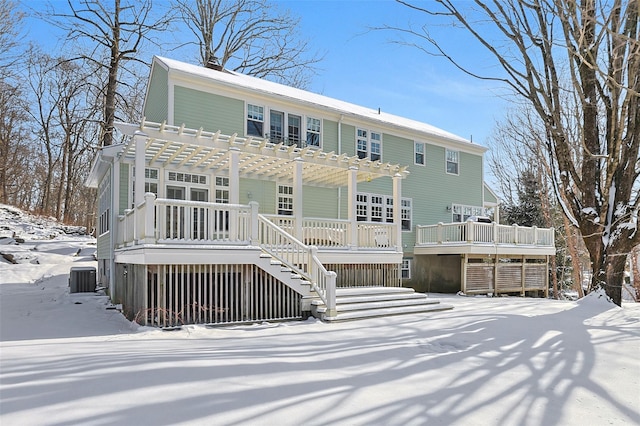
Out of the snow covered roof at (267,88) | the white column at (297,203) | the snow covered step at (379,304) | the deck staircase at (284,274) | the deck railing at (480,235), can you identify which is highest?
the snow covered roof at (267,88)

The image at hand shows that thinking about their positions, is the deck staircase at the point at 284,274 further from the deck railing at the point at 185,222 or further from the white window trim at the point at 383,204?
the white window trim at the point at 383,204

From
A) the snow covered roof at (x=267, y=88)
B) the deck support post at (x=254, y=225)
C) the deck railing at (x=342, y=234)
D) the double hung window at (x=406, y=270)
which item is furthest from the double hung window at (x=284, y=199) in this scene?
the double hung window at (x=406, y=270)

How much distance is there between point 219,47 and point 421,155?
1522 centimetres

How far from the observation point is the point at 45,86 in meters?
32.5

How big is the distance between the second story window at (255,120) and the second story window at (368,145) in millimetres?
4227

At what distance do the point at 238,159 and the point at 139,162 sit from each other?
2.35 m

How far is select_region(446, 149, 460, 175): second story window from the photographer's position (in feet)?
64.6

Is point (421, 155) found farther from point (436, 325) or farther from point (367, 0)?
point (436, 325)

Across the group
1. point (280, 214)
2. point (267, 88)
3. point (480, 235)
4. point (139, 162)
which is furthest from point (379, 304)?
point (267, 88)

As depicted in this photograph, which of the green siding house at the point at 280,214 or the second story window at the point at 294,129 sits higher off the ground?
the second story window at the point at 294,129

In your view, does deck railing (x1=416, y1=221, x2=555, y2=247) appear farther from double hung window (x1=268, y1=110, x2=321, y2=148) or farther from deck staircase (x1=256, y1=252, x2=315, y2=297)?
deck staircase (x1=256, y1=252, x2=315, y2=297)

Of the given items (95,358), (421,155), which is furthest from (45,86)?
(95,358)

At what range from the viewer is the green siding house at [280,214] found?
8.47m

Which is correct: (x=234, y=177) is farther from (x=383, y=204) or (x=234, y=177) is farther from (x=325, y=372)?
(x=383, y=204)
